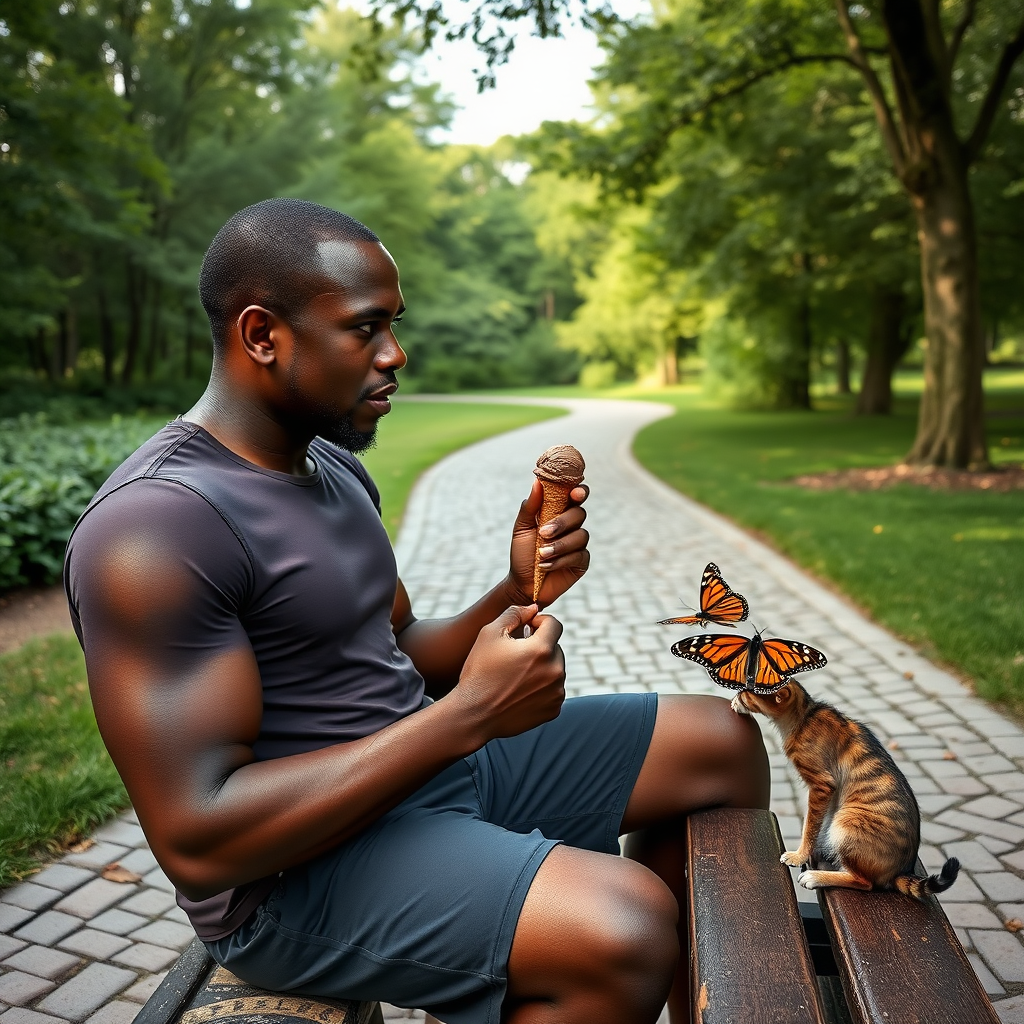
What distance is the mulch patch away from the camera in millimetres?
11766

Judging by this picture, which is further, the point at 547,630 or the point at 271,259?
the point at 271,259

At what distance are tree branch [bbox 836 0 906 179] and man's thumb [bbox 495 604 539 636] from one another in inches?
483

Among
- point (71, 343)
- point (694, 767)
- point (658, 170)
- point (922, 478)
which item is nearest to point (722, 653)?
point (694, 767)

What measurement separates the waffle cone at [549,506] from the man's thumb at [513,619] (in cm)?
20

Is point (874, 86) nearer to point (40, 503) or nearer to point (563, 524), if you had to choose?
point (40, 503)

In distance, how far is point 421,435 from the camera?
23812 millimetres

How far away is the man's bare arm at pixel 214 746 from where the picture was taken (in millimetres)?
1501

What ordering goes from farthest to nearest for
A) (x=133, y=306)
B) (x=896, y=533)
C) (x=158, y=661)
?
(x=133, y=306) → (x=896, y=533) → (x=158, y=661)

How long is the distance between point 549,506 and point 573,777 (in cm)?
69

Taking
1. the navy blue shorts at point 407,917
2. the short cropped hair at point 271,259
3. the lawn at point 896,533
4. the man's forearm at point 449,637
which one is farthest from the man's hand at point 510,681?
the lawn at point 896,533

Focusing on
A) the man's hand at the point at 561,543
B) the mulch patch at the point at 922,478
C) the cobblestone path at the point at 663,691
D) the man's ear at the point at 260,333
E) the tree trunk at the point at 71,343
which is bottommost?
the cobblestone path at the point at 663,691

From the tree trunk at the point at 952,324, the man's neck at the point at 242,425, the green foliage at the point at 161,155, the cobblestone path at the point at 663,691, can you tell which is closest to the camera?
the man's neck at the point at 242,425

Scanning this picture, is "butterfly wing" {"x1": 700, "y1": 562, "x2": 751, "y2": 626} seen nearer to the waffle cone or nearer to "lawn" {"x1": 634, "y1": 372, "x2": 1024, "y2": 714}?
the waffle cone

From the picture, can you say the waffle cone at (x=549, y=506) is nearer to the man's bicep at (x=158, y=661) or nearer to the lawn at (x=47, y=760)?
the man's bicep at (x=158, y=661)
